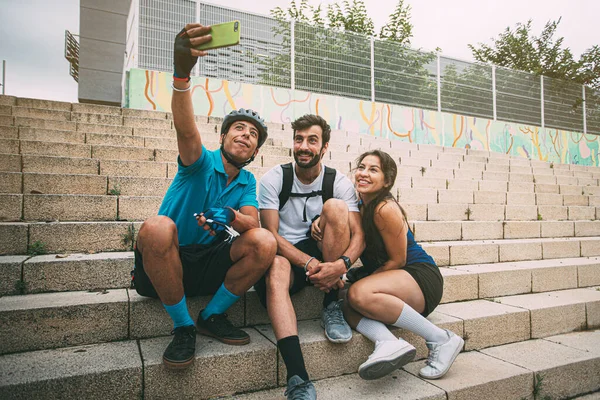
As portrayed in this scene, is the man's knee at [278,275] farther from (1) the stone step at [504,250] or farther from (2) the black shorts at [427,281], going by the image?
(1) the stone step at [504,250]

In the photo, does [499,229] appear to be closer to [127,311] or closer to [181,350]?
[181,350]

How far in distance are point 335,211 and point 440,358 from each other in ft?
3.69

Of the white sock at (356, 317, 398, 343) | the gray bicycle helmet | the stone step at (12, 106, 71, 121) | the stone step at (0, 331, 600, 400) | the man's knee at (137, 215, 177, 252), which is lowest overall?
the stone step at (0, 331, 600, 400)

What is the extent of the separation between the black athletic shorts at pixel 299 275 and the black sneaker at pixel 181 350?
0.49 meters

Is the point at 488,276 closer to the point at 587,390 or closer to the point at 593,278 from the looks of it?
the point at 587,390

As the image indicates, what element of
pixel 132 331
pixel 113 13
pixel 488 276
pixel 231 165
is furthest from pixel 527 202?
pixel 113 13

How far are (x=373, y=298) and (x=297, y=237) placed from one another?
28.3 inches

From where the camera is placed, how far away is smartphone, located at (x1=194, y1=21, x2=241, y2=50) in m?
1.58

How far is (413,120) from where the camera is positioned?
11.0 m

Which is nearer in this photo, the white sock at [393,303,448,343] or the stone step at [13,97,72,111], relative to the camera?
the white sock at [393,303,448,343]

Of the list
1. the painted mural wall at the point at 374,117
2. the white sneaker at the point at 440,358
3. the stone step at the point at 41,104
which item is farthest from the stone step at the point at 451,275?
the painted mural wall at the point at 374,117

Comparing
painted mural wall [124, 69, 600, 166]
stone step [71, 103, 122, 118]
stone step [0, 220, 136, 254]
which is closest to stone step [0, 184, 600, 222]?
stone step [0, 220, 136, 254]

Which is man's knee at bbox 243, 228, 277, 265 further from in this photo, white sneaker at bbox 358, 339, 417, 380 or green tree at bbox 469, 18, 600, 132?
green tree at bbox 469, 18, 600, 132

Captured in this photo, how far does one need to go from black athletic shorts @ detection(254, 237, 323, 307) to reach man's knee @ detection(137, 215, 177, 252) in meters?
0.68
